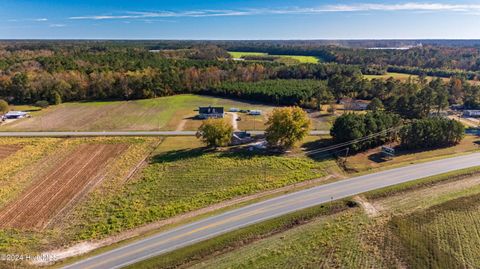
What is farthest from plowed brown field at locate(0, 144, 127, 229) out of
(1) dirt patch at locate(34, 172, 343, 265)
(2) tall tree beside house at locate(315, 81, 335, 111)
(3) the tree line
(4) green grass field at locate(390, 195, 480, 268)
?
(2) tall tree beside house at locate(315, 81, 335, 111)

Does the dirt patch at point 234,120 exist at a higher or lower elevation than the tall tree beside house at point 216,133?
lower

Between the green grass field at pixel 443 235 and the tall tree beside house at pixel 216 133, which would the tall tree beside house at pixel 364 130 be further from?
the tall tree beside house at pixel 216 133

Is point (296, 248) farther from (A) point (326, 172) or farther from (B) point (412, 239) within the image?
(A) point (326, 172)

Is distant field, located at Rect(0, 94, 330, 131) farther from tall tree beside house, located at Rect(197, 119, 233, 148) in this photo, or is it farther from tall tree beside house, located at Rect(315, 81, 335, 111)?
tall tree beside house, located at Rect(197, 119, 233, 148)

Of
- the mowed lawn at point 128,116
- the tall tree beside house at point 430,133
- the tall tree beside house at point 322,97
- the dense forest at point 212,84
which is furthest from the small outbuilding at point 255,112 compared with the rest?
the tall tree beside house at point 430,133

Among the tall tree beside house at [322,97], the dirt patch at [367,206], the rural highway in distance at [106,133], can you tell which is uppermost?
the tall tree beside house at [322,97]

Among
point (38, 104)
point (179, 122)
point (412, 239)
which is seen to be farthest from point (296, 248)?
point (38, 104)
